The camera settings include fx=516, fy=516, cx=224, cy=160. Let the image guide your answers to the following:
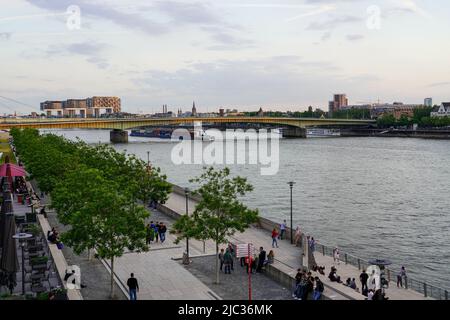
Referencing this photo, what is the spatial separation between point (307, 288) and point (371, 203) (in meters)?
28.1

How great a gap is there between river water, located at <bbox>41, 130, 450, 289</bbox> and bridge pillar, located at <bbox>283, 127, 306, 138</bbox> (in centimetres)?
6207

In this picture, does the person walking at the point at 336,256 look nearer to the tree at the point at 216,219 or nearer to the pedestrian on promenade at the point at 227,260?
the tree at the point at 216,219

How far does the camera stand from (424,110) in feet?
586

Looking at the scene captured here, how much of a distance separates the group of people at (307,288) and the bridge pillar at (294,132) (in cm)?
12542

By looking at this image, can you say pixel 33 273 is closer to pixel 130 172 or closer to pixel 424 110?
pixel 130 172

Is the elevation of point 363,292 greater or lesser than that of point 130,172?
lesser

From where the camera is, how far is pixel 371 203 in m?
41.7

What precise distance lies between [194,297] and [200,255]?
5.15 meters

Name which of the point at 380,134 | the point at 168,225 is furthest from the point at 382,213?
the point at 380,134

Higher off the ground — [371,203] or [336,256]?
[336,256]

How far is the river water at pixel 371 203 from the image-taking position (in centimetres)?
2700

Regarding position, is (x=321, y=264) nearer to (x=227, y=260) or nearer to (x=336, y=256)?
(x=336, y=256)

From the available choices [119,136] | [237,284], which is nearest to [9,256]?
[237,284]

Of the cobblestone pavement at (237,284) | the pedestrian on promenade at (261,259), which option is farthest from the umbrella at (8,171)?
the pedestrian on promenade at (261,259)
